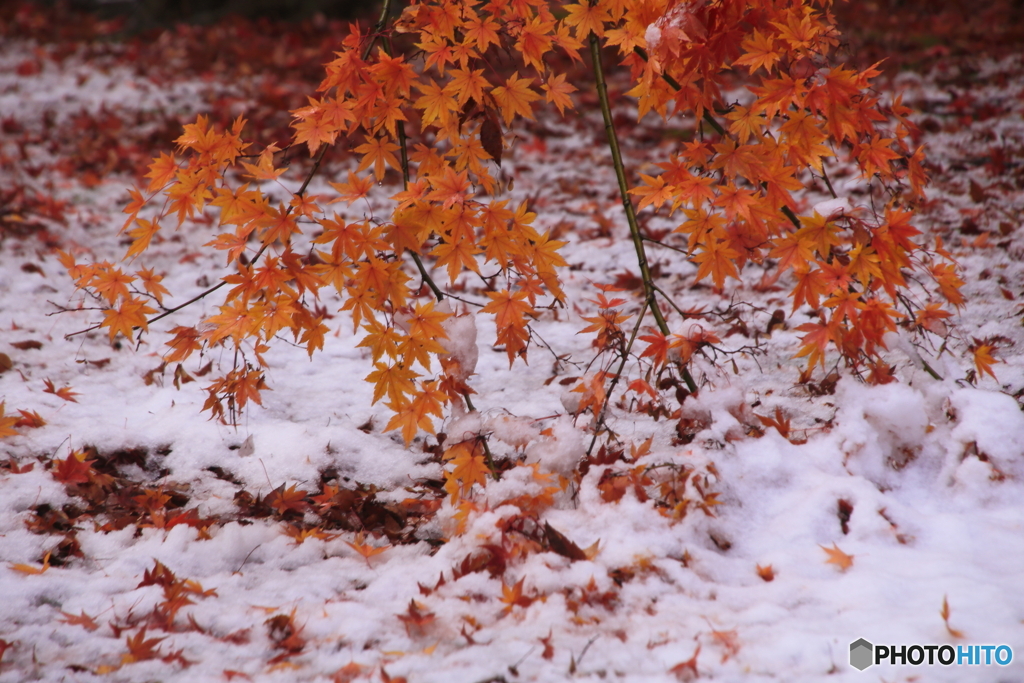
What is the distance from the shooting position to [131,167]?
5695 millimetres

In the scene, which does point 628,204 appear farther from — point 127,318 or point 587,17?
point 127,318

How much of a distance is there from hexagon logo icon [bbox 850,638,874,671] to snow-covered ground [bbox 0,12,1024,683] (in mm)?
24

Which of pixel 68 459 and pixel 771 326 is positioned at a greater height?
pixel 771 326

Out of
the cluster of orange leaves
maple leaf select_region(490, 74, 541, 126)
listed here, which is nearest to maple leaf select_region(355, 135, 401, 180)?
the cluster of orange leaves

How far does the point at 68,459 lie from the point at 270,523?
727mm

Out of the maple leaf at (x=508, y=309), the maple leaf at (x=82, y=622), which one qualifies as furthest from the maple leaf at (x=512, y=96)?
the maple leaf at (x=82, y=622)

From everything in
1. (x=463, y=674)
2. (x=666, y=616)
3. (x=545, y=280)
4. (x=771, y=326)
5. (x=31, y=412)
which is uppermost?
(x=771, y=326)

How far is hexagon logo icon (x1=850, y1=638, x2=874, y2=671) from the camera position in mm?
1462

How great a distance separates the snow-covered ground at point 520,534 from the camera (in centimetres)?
156

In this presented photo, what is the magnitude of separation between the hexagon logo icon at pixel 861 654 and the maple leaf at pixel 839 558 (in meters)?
0.27

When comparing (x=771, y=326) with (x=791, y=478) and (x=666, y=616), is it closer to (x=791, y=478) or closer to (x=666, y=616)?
(x=791, y=478)

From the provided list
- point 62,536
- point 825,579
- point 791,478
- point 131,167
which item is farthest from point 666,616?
point 131,167

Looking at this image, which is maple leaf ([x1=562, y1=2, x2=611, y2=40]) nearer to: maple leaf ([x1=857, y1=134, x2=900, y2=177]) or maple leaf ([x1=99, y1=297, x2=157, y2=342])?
maple leaf ([x1=857, y1=134, x2=900, y2=177])

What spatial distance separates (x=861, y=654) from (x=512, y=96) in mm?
1707
